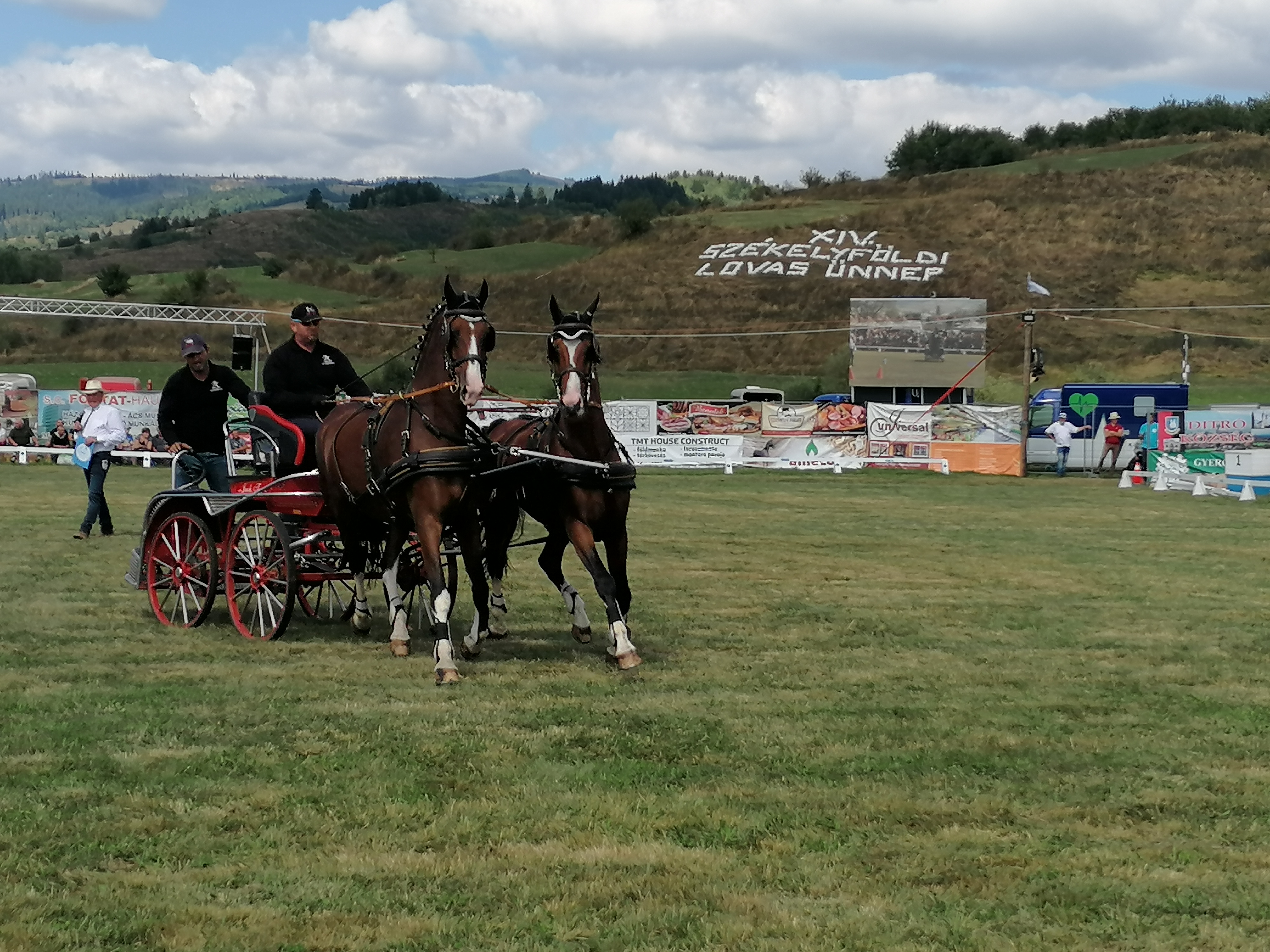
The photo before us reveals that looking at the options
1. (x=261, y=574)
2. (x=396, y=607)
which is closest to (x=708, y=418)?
(x=261, y=574)

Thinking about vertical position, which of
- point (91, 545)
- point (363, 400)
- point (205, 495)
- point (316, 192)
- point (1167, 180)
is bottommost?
point (91, 545)

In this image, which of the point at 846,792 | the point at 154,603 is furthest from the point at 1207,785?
the point at 154,603

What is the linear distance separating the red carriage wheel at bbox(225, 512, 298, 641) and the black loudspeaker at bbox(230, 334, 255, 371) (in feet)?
13.4

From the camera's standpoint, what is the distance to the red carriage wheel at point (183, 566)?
1087 cm

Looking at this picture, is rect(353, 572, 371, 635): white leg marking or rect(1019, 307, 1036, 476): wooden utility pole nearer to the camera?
rect(353, 572, 371, 635): white leg marking

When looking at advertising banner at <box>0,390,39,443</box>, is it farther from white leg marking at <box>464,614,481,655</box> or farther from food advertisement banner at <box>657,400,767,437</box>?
white leg marking at <box>464,614,481,655</box>

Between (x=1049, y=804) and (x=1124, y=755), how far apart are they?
3.53 ft

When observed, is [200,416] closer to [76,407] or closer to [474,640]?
[474,640]

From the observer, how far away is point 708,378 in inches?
2542

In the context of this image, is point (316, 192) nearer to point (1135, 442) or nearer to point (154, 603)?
point (1135, 442)

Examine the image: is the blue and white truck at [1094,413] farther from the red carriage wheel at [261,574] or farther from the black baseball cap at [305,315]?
the red carriage wheel at [261,574]

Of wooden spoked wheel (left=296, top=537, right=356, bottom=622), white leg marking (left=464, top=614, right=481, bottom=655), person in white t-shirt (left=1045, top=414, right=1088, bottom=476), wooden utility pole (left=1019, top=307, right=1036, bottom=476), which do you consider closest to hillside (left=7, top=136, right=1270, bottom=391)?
wooden utility pole (left=1019, top=307, right=1036, bottom=476)

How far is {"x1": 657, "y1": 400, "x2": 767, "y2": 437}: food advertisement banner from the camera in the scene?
39125 mm

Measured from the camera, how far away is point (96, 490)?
59.6 feet
